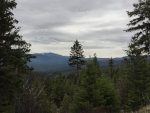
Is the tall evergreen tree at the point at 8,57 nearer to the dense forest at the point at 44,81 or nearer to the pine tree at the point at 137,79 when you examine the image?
the dense forest at the point at 44,81

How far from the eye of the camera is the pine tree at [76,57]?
34.0 meters

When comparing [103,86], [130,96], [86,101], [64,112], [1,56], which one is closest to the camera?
[64,112]

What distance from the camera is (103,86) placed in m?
19.4

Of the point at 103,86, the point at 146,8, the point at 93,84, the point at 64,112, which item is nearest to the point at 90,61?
the point at 93,84

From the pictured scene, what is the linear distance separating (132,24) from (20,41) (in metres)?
10.4

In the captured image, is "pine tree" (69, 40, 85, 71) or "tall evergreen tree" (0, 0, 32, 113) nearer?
"tall evergreen tree" (0, 0, 32, 113)

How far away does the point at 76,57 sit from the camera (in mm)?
34156

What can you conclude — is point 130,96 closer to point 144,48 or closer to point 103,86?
point 103,86

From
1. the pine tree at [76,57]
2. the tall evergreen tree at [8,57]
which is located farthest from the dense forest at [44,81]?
the pine tree at [76,57]

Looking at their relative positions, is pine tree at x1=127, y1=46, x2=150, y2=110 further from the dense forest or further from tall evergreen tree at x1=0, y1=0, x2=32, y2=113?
tall evergreen tree at x1=0, y1=0, x2=32, y2=113

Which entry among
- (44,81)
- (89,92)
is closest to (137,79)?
(89,92)

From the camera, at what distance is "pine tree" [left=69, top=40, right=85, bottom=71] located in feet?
111

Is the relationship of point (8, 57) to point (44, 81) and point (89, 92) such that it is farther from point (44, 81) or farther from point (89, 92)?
point (89, 92)

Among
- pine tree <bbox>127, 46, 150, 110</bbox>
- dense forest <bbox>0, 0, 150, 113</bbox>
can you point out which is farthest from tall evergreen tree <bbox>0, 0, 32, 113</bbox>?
pine tree <bbox>127, 46, 150, 110</bbox>
